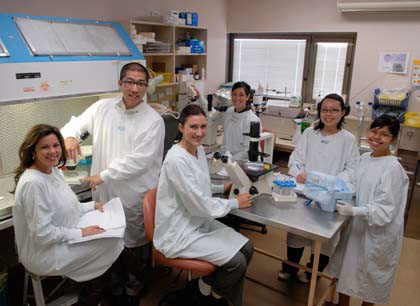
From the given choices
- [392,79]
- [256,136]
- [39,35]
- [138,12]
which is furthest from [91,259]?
[392,79]

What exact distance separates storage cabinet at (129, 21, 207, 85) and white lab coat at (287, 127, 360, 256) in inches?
81.6

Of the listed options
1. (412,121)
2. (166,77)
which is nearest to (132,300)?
(166,77)

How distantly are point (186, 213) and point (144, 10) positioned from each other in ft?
9.13

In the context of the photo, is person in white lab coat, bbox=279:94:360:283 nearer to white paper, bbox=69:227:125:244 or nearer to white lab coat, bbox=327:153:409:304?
white lab coat, bbox=327:153:409:304

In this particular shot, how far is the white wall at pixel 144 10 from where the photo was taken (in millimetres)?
2875

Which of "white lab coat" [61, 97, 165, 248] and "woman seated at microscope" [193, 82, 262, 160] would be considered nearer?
"white lab coat" [61, 97, 165, 248]

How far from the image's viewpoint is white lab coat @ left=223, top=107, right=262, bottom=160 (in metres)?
2.94

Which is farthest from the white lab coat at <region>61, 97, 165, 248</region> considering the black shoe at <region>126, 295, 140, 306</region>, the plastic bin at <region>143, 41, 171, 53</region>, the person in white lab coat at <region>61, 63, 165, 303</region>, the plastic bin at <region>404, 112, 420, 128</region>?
the plastic bin at <region>404, 112, 420, 128</region>

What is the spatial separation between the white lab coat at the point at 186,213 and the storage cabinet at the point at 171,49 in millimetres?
2155

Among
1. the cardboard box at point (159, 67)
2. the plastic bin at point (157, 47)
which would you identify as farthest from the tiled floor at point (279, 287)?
the cardboard box at point (159, 67)

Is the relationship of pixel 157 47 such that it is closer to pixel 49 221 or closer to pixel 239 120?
pixel 239 120

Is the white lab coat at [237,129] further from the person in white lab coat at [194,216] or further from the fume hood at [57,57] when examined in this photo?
the person in white lab coat at [194,216]

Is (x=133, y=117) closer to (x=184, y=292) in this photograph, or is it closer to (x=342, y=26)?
(x=184, y=292)

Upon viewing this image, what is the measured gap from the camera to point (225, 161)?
1928 millimetres
